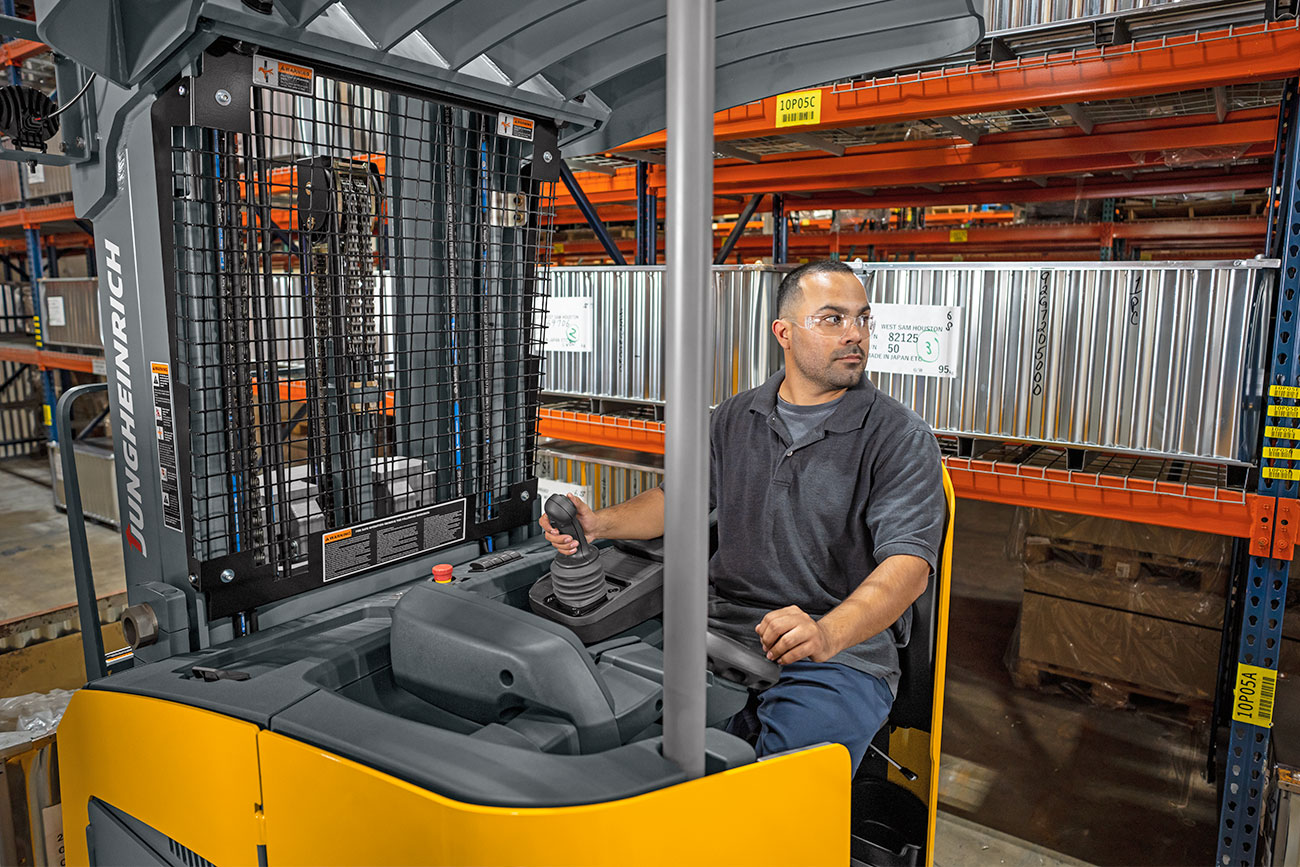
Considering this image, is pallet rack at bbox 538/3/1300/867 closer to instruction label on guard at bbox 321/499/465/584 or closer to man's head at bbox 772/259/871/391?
man's head at bbox 772/259/871/391

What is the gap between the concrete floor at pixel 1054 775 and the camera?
11.4 feet

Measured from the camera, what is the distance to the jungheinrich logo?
73.5 inches

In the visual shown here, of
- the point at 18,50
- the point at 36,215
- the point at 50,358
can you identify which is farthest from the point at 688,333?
the point at 50,358

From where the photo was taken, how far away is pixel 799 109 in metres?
3.80

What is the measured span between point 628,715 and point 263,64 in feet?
4.83

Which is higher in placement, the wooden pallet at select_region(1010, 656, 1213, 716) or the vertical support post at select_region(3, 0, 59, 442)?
the vertical support post at select_region(3, 0, 59, 442)

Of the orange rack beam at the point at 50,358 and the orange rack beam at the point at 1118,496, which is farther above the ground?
the orange rack beam at the point at 50,358

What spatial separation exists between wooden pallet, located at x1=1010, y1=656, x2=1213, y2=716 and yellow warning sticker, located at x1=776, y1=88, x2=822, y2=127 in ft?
10.1

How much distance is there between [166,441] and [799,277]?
1813 mm

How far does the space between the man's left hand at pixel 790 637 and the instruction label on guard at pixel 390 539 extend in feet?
3.02

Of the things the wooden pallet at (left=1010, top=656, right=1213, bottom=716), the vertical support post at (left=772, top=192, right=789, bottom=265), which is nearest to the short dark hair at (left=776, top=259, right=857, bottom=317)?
the wooden pallet at (left=1010, top=656, right=1213, bottom=716)

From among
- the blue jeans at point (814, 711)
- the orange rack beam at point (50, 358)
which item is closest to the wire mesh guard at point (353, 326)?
the blue jeans at point (814, 711)

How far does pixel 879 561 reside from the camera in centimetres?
227

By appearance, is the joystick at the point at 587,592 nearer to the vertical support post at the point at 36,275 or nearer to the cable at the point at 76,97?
the cable at the point at 76,97
